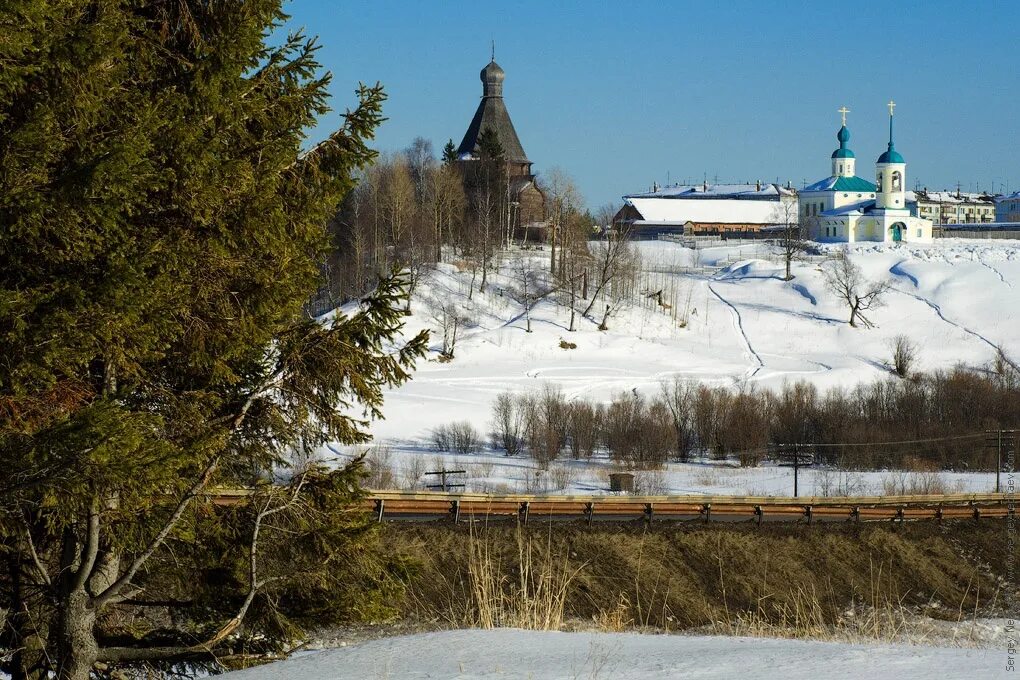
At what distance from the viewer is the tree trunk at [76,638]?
6551 millimetres

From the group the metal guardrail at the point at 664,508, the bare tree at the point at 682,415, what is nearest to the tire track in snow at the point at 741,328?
the bare tree at the point at 682,415

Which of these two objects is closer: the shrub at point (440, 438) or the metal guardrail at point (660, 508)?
the metal guardrail at point (660, 508)

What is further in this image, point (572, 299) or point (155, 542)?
point (572, 299)

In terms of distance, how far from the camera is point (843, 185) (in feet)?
260

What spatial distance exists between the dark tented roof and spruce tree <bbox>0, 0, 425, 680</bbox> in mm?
56234

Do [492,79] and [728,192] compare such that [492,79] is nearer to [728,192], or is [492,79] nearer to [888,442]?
[888,442]

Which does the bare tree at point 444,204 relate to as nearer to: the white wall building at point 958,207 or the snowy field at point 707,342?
the snowy field at point 707,342

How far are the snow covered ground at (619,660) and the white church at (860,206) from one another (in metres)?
68.2

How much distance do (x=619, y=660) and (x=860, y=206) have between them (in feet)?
248

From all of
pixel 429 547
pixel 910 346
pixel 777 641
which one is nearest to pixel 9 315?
pixel 777 641

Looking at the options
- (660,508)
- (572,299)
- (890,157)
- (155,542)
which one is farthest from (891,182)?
(155,542)

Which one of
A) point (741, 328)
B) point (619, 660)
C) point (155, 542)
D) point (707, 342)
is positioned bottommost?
point (619, 660)

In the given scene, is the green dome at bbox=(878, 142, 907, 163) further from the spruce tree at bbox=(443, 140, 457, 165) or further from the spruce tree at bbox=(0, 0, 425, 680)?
the spruce tree at bbox=(0, 0, 425, 680)

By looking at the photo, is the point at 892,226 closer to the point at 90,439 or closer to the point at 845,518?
the point at 845,518
